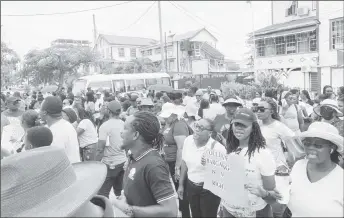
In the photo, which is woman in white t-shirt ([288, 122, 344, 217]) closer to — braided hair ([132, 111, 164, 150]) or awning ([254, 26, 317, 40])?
braided hair ([132, 111, 164, 150])

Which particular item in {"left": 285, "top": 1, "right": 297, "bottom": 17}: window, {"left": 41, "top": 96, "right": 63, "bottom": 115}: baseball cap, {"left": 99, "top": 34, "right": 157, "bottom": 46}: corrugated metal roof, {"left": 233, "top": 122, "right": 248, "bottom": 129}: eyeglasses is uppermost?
{"left": 99, "top": 34, "right": 157, "bottom": 46}: corrugated metal roof

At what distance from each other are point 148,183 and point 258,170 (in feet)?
3.77

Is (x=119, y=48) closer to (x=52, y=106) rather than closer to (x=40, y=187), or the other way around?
(x=52, y=106)

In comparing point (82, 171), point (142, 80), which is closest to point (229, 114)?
point (82, 171)

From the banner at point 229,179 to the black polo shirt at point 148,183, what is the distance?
75cm

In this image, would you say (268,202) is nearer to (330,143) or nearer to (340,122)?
(330,143)

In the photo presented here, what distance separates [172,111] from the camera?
4.92m

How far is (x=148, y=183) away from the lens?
219cm

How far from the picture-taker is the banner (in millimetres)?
2705

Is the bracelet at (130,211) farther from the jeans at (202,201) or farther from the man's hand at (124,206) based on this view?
the jeans at (202,201)

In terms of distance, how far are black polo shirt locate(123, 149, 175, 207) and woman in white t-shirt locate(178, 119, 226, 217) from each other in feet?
5.29

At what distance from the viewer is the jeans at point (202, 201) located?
12.4 ft

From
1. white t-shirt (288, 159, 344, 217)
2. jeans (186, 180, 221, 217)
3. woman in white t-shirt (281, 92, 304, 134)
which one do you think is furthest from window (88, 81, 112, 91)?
white t-shirt (288, 159, 344, 217)

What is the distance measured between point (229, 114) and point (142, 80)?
54.5ft
